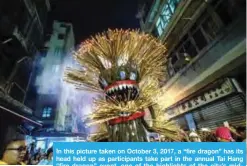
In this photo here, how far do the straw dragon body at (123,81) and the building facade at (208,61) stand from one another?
1.20 metres

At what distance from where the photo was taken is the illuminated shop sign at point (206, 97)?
2.99m

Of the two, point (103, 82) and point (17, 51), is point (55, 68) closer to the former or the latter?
point (17, 51)

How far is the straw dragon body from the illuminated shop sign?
194 cm

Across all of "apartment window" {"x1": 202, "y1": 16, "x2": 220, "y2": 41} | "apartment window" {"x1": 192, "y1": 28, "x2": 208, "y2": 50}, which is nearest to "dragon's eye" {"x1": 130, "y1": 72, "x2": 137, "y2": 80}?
"apartment window" {"x1": 202, "y1": 16, "x2": 220, "y2": 41}

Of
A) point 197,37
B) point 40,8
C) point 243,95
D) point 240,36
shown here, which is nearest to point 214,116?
point 243,95

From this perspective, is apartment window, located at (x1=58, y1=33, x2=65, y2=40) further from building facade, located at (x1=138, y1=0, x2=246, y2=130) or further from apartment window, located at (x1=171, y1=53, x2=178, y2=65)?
apartment window, located at (x1=171, y1=53, x2=178, y2=65)

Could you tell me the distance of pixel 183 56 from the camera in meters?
5.07

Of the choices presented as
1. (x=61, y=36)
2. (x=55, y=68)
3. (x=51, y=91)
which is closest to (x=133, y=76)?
(x=51, y=91)

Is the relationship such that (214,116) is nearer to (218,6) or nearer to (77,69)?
(218,6)

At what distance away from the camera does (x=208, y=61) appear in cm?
380

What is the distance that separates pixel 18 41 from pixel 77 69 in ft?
25.6

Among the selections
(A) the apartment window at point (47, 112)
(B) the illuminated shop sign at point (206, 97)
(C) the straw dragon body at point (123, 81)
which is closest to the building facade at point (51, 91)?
(A) the apartment window at point (47, 112)

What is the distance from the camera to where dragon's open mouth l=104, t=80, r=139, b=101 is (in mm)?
632

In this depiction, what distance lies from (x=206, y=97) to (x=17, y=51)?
7.43 metres
